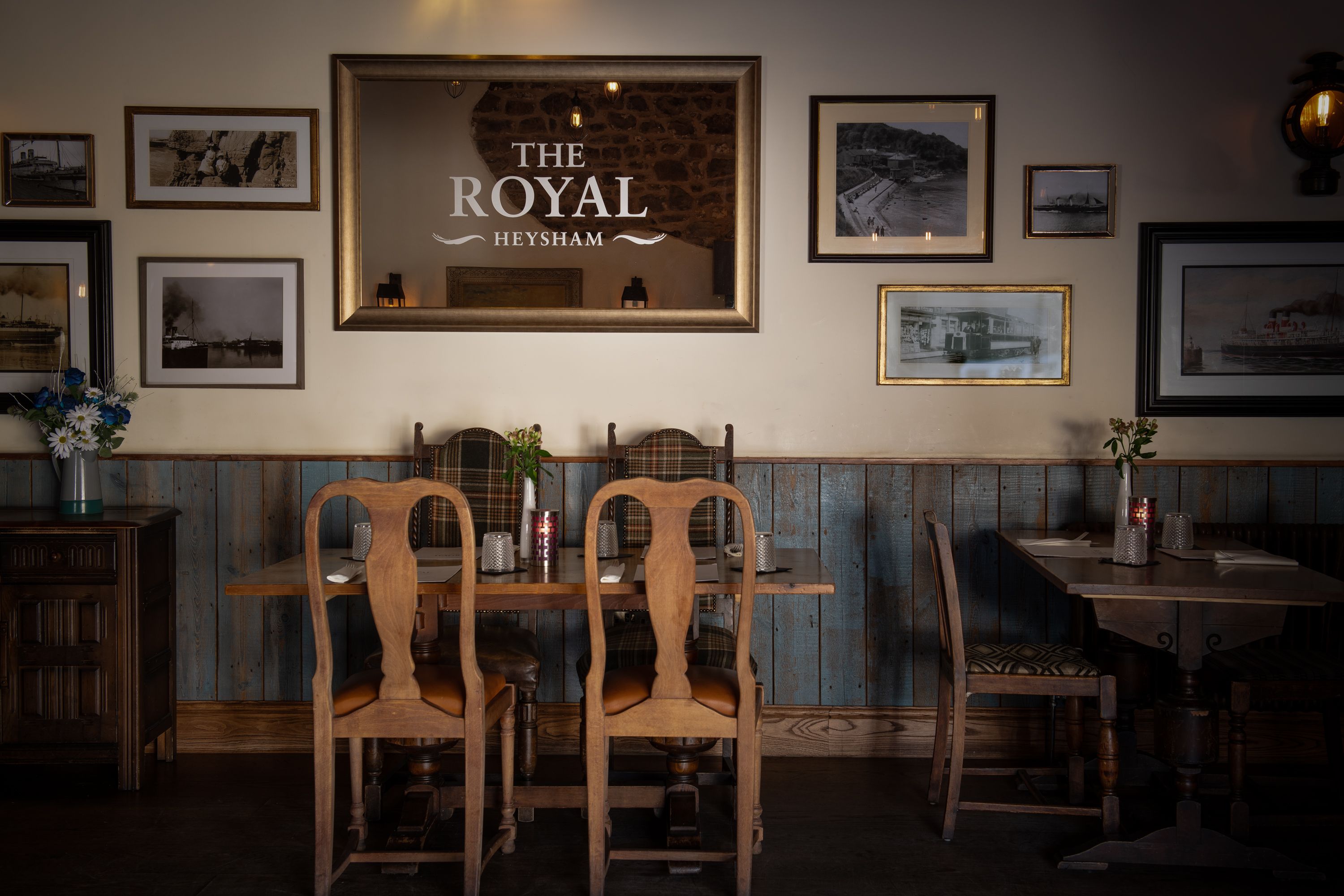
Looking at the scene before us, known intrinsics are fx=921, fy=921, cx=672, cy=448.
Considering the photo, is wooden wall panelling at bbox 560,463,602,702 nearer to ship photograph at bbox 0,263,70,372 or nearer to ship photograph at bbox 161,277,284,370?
ship photograph at bbox 161,277,284,370

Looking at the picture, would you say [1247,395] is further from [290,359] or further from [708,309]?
[290,359]

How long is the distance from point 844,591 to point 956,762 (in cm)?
97

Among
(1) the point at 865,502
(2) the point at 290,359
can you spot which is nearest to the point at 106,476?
(2) the point at 290,359

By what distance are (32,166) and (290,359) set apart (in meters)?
1.27

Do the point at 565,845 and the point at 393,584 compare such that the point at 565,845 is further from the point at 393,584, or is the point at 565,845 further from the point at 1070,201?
the point at 1070,201

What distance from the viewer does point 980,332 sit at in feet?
12.0

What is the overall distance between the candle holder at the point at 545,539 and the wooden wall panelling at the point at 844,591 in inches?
50.2

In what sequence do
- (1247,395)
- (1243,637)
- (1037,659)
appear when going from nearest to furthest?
(1243,637) → (1037,659) → (1247,395)

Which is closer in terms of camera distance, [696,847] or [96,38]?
[696,847]

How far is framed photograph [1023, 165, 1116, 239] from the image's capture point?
11.9 ft

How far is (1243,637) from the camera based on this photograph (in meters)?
2.58

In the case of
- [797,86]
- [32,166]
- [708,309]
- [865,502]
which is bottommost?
[865,502]

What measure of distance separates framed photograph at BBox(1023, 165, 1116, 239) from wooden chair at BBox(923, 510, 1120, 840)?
150 cm

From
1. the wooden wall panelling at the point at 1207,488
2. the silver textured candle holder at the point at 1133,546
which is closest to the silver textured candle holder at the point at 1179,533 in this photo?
the silver textured candle holder at the point at 1133,546
